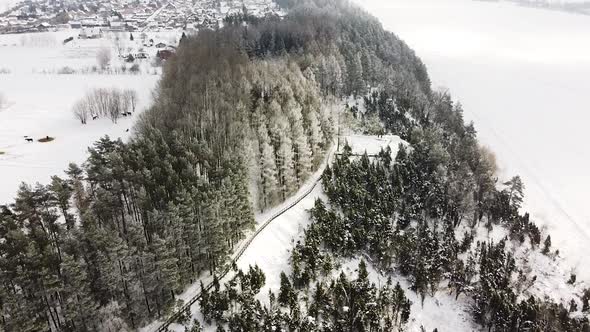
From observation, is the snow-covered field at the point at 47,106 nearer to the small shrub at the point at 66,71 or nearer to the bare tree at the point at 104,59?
the small shrub at the point at 66,71

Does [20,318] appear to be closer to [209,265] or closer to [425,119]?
[209,265]

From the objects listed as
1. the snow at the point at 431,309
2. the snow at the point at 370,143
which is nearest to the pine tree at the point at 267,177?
the snow at the point at 431,309

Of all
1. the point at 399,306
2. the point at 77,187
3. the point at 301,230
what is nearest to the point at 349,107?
the point at 301,230

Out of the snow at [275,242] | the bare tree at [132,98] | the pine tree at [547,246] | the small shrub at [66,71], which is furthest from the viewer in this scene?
the small shrub at [66,71]

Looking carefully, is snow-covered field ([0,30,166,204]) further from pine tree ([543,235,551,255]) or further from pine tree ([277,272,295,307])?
pine tree ([543,235,551,255])

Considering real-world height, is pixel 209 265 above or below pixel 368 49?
below

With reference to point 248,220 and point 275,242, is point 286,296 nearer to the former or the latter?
point 275,242
